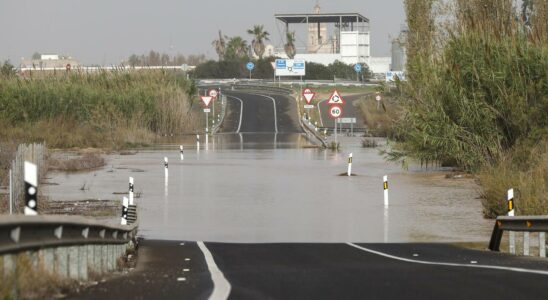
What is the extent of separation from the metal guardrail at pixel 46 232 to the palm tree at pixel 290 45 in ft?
498

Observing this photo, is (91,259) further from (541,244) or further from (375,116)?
(375,116)

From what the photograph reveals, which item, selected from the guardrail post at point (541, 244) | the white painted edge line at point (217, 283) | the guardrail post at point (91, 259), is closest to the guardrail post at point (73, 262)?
the guardrail post at point (91, 259)

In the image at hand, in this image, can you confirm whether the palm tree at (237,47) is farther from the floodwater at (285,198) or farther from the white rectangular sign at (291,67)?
the floodwater at (285,198)

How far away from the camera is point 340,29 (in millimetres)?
155625

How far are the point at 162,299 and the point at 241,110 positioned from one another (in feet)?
265

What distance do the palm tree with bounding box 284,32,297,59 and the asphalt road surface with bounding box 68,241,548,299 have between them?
146689mm

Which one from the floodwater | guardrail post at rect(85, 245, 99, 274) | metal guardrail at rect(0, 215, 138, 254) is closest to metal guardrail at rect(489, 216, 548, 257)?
the floodwater

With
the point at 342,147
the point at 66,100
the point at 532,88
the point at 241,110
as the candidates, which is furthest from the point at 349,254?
the point at 241,110

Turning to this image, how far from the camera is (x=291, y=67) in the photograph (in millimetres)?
129250

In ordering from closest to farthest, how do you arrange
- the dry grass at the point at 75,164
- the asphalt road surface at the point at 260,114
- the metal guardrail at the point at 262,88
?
the dry grass at the point at 75,164 → the asphalt road surface at the point at 260,114 → the metal guardrail at the point at 262,88

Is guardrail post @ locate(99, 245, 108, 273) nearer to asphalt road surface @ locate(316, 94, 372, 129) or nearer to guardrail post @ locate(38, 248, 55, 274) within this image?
guardrail post @ locate(38, 248, 55, 274)

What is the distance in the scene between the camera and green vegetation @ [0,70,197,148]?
59656 mm

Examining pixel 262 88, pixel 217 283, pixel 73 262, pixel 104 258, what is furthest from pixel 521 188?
pixel 262 88

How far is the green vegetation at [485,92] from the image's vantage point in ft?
111
